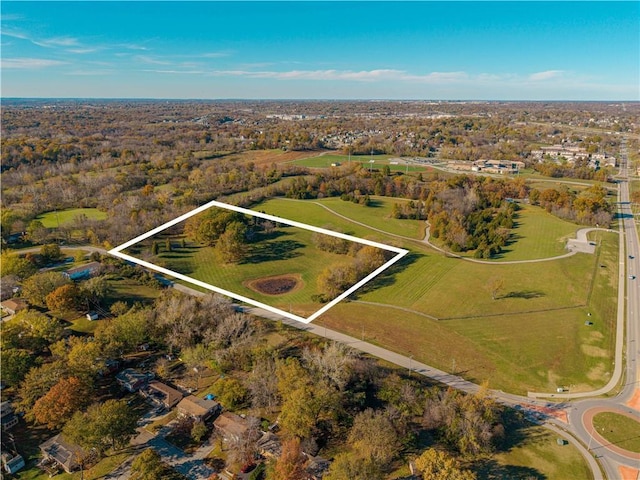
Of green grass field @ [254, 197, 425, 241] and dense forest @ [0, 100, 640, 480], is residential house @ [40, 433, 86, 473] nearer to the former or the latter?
dense forest @ [0, 100, 640, 480]

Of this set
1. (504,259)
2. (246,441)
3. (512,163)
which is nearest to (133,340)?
(246,441)

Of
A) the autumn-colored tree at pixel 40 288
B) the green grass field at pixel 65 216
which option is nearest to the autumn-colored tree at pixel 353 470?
the autumn-colored tree at pixel 40 288

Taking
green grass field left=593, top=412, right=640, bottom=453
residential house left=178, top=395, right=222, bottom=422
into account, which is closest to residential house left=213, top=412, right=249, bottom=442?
residential house left=178, top=395, right=222, bottom=422

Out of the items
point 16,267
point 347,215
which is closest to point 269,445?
point 16,267

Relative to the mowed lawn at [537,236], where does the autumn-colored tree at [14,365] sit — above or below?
below

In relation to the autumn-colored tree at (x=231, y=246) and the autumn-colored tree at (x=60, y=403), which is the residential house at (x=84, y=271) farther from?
the autumn-colored tree at (x=60, y=403)

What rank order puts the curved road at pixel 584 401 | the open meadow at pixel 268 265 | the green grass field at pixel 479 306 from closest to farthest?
the curved road at pixel 584 401 < the green grass field at pixel 479 306 < the open meadow at pixel 268 265

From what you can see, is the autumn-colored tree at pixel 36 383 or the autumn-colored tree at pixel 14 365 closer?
the autumn-colored tree at pixel 36 383
